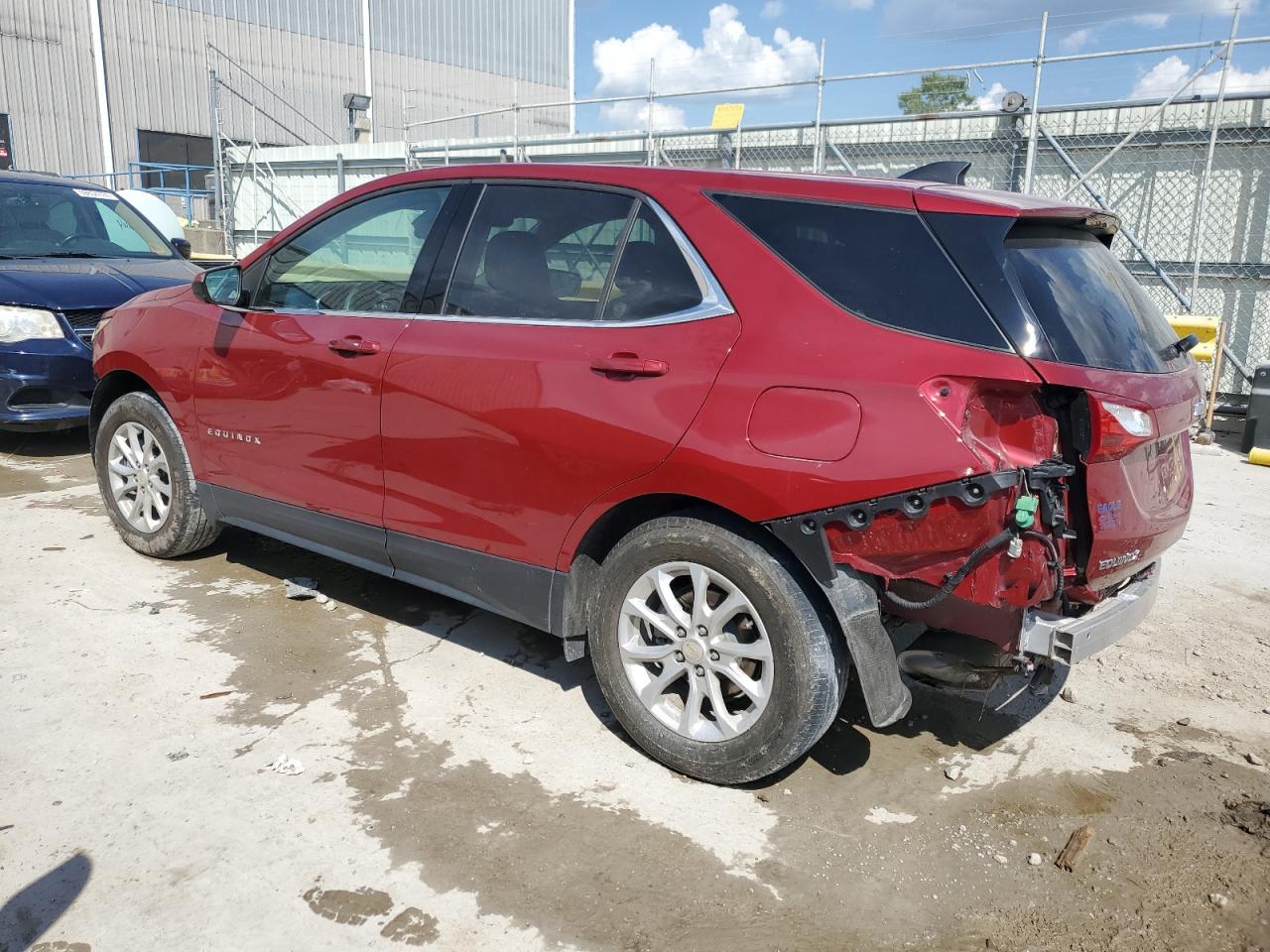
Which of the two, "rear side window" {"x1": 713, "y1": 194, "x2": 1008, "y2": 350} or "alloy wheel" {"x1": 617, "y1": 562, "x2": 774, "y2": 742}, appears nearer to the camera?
"rear side window" {"x1": 713, "y1": 194, "x2": 1008, "y2": 350}

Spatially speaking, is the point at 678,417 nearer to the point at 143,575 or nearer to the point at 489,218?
the point at 489,218

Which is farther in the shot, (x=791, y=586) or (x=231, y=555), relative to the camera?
(x=231, y=555)

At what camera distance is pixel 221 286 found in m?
4.48

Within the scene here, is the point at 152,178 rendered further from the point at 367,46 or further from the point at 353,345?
the point at 353,345

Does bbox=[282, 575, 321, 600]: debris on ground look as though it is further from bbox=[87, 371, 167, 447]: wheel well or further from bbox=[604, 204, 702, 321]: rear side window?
bbox=[604, 204, 702, 321]: rear side window

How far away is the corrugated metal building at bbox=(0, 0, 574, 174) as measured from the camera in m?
24.1

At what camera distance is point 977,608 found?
276 cm

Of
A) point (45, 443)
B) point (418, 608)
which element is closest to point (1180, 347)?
point (418, 608)

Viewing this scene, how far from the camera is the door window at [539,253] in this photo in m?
3.32

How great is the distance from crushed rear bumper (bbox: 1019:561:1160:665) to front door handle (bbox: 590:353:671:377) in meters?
1.27

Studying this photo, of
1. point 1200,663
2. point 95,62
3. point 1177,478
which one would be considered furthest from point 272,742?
point 95,62

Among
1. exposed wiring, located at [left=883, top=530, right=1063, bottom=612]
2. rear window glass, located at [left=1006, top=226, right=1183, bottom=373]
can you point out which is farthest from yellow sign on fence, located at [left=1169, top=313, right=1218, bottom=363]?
exposed wiring, located at [left=883, top=530, right=1063, bottom=612]

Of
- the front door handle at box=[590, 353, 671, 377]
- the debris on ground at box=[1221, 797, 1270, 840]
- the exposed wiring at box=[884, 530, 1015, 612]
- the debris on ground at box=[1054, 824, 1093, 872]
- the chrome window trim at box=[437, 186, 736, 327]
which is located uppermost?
the chrome window trim at box=[437, 186, 736, 327]

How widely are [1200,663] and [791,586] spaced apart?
244cm
